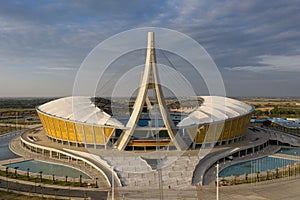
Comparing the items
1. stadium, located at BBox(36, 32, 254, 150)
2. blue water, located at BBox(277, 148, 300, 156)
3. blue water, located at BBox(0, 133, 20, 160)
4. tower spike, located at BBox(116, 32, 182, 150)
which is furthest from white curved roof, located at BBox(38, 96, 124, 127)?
blue water, located at BBox(277, 148, 300, 156)

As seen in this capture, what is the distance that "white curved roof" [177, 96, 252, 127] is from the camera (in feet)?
93.0

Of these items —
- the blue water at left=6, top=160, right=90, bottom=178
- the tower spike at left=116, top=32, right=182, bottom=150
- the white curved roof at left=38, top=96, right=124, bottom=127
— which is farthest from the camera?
the white curved roof at left=38, top=96, right=124, bottom=127

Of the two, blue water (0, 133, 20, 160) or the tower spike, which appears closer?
the tower spike

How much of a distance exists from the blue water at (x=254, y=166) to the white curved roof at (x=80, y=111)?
10.3 m

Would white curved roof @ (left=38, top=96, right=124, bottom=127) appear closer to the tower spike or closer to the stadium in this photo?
the stadium

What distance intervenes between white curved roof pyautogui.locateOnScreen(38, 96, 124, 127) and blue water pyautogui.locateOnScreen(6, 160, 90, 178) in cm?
496

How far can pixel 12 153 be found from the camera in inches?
1183

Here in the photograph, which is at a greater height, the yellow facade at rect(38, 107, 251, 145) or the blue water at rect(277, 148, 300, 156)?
the yellow facade at rect(38, 107, 251, 145)

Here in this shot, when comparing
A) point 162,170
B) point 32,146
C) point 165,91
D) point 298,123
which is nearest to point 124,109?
point 165,91

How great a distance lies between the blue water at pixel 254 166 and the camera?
2317 centimetres

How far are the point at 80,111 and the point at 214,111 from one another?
14.0 meters

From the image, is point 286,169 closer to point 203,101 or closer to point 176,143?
point 176,143

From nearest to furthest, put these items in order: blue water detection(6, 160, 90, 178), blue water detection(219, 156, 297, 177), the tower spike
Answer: blue water detection(6, 160, 90, 178), blue water detection(219, 156, 297, 177), the tower spike

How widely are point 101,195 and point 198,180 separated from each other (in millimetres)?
6832
